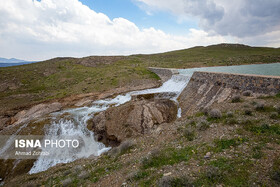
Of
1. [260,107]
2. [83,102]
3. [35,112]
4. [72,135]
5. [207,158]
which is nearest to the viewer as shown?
[207,158]

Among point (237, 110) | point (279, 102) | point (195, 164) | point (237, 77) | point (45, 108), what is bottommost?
point (45, 108)

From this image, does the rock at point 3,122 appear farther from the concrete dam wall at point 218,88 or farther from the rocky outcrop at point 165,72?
the rocky outcrop at point 165,72

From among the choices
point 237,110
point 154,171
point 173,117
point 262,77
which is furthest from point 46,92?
point 262,77

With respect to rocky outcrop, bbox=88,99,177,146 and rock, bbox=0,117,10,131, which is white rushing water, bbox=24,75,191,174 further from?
rock, bbox=0,117,10,131

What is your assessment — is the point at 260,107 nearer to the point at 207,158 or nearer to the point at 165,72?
the point at 207,158

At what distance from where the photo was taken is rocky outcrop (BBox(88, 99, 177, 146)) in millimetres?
12734

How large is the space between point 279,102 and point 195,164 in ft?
25.7

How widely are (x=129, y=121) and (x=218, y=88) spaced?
34.0 ft

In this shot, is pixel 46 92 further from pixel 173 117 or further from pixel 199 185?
pixel 199 185

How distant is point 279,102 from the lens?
29.0 feet

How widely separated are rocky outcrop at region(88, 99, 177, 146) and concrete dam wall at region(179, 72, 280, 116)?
7.92ft

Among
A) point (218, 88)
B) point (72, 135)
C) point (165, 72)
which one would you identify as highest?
point (165, 72)

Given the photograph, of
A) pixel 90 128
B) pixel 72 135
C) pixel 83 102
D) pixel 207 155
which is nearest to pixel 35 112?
pixel 83 102

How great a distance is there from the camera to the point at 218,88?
15.4 meters
